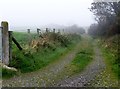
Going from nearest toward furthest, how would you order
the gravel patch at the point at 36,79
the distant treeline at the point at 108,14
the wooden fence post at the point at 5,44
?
the gravel patch at the point at 36,79, the wooden fence post at the point at 5,44, the distant treeline at the point at 108,14

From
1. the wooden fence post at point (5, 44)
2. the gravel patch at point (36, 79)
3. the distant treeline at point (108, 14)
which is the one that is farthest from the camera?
the distant treeline at point (108, 14)

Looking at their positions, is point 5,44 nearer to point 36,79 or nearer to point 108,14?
point 36,79

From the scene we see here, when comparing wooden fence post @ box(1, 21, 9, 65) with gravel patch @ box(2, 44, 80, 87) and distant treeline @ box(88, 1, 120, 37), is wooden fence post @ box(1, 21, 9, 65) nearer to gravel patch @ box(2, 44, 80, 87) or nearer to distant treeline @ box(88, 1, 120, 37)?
gravel patch @ box(2, 44, 80, 87)

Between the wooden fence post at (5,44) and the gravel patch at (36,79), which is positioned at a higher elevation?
the wooden fence post at (5,44)

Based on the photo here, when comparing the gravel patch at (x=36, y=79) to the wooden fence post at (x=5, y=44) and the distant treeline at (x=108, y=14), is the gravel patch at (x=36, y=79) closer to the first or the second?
the wooden fence post at (x=5, y=44)

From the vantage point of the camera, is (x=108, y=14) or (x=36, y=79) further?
(x=108, y=14)

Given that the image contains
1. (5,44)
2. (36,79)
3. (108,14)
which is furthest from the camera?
(108,14)

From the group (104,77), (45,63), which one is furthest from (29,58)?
Result: (104,77)

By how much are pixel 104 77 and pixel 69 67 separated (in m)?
4.09

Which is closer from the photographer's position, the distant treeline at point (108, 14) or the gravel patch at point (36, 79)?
the gravel patch at point (36, 79)

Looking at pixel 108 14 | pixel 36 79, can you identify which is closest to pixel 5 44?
pixel 36 79

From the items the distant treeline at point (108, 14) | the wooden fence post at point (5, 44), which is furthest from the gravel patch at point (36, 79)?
the distant treeline at point (108, 14)

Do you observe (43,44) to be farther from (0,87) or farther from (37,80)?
(0,87)

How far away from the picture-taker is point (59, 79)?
1789cm
